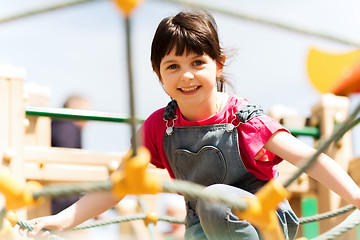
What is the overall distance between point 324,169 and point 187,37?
1.25 feet

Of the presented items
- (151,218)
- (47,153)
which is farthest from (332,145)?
(47,153)

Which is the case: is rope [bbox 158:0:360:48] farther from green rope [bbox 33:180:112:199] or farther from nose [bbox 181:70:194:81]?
nose [bbox 181:70:194:81]

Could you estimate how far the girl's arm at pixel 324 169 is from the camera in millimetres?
1077

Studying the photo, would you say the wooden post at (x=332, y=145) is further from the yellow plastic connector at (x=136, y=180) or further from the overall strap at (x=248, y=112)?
the yellow plastic connector at (x=136, y=180)

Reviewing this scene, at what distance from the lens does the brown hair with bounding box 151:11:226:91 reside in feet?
4.14

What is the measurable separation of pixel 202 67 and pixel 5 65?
77cm

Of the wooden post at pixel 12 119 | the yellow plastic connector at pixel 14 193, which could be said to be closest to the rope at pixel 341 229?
the yellow plastic connector at pixel 14 193

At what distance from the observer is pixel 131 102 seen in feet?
2.24

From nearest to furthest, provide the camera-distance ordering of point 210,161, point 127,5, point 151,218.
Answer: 1. point 127,5
2. point 210,161
3. point 151,218

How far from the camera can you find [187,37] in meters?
1.26

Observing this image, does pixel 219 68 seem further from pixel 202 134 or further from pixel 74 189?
pixel 74 189

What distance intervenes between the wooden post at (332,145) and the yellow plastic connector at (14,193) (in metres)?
→ 1.41

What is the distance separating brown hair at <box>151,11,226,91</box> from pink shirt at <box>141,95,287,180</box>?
0.10 meters

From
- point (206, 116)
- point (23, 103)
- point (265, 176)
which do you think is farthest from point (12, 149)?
point (265, 176)
